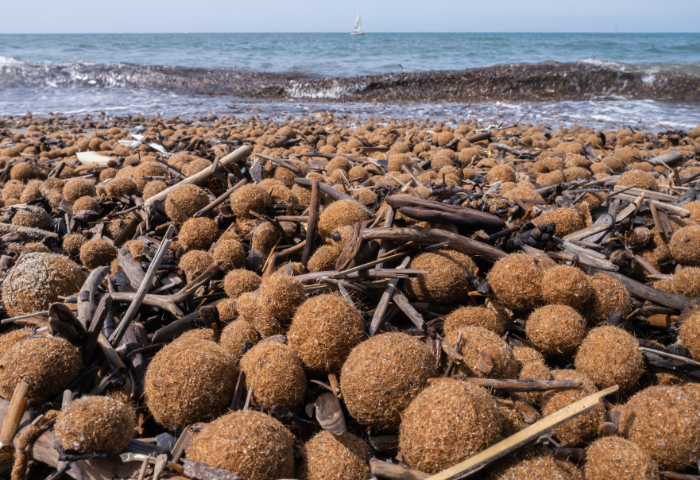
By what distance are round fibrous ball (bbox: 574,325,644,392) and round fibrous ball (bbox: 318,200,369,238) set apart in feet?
5.70

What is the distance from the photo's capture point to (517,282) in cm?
258

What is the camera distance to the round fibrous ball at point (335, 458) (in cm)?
182

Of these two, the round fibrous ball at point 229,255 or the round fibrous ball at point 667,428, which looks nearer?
the round fibrous ball at point 667,428

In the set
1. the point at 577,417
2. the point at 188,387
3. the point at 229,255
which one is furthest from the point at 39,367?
the point at 577,417

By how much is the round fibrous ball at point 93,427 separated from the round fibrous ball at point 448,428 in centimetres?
123

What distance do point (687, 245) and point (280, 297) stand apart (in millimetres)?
2944

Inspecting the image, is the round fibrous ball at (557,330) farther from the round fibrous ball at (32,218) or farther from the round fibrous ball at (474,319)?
the round fibrous ball at (32,218)

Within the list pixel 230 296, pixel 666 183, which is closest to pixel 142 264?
pixel 230 296

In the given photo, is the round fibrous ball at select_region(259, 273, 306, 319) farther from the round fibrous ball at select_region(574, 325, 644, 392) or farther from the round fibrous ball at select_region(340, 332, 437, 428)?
the round fibrous ball at select_region(574, 325, 644, 392)

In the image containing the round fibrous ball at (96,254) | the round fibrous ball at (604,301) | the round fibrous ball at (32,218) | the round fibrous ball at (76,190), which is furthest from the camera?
the round fibrous ball at (76,190)

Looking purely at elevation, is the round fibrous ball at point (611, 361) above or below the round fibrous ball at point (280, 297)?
below

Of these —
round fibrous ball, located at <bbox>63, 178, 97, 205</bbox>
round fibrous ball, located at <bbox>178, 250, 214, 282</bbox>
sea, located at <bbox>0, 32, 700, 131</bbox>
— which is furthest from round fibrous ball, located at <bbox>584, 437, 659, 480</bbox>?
sea, located at <bbox>0, 32, 700, 131</bbox>

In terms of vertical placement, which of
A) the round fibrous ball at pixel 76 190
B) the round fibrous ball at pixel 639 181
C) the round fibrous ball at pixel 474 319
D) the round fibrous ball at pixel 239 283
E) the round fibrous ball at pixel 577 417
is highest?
the round fibrous ball at pixel 639 181

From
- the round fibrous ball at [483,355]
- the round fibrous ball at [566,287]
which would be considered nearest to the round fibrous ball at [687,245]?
the round fibrous ball at [566,287]
